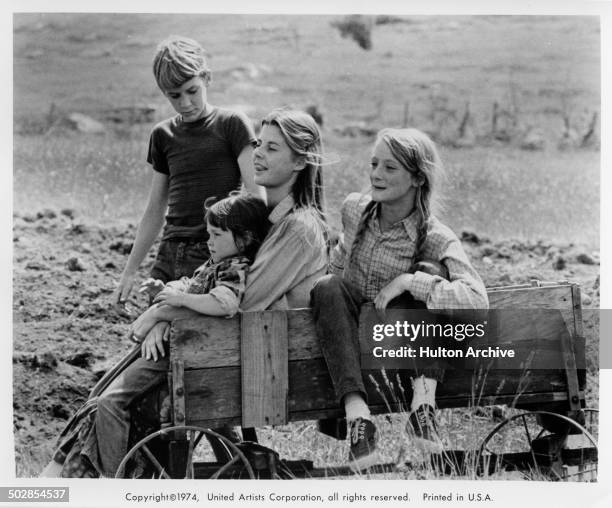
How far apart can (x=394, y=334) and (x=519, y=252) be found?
1.84 m

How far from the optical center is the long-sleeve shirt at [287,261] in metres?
3.25

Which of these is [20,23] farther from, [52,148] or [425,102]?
[425,102]

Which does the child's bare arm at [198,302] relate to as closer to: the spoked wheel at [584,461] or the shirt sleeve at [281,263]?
the shirt sleeve at [281,263]

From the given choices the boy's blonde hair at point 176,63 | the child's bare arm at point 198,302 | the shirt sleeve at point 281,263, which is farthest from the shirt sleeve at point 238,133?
the child's bare arm at point 198,302

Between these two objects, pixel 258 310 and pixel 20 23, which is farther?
pixel 20 23

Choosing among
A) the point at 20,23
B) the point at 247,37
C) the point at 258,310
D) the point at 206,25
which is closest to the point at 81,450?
the point at 258,310

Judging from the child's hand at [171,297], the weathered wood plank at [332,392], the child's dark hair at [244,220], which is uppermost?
the child's dark hair at [244,220]

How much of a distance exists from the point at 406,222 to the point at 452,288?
1.00 ft

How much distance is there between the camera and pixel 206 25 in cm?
434

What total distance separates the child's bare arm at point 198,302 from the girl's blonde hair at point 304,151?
46cm

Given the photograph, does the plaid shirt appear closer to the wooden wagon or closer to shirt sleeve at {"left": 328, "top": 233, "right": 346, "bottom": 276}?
shirt sleeve at {"left": 328, "top": 233, "right": 346, "bottom": 276}

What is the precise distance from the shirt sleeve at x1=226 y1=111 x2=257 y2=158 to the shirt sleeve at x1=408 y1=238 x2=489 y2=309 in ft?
3.05

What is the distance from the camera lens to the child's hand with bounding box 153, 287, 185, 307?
3.16m

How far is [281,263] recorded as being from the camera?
326 centimetres
